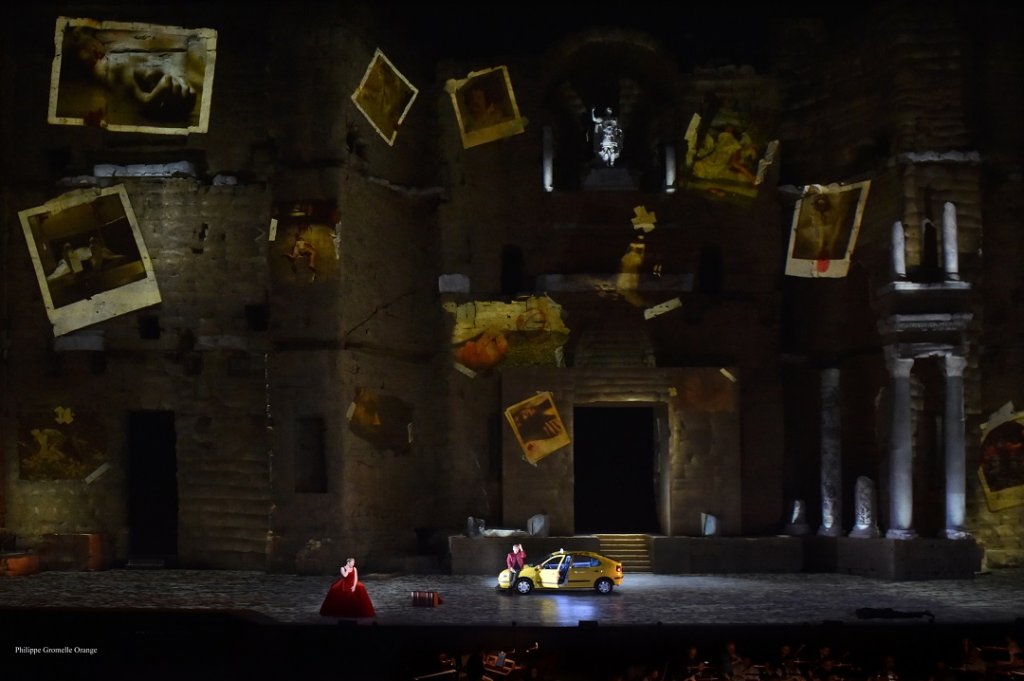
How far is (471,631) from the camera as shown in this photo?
17719mm

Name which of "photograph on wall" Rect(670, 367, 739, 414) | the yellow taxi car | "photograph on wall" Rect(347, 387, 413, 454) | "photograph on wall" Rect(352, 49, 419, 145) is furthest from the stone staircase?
"photograph on wall" Rect(352, 49, 419, 145)

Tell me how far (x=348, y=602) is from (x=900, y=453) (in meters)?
13.2

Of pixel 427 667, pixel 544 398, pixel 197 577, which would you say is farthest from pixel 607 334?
pixel 427 667

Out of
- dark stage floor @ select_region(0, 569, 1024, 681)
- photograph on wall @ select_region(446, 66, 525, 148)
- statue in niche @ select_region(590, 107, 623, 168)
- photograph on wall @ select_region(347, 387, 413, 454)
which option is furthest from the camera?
photograph on wall @ select_region(446, 66, 525, 148)

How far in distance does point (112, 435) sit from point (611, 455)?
44.5 feet

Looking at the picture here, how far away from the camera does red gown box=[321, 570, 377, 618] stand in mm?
19188

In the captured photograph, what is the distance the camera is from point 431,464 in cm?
2886

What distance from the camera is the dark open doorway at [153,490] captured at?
28.8m

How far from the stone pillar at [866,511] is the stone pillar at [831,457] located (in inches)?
39.0

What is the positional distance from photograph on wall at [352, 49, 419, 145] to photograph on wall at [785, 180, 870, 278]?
10389 mm

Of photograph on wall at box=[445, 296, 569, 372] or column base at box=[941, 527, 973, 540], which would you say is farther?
photograph on wall at box=[445, 296, 569, 372]

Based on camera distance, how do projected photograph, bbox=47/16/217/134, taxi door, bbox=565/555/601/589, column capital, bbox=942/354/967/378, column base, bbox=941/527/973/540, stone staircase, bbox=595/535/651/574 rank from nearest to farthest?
1. taxi door, bbox=565/555/601/589
2. column base, bbox=941/527/973/540
3. column capital, bbox=942/354/967/378
4. stone staircase, bbox=595/535/651/574
5. projected photograph, bbox=47/16/217/134

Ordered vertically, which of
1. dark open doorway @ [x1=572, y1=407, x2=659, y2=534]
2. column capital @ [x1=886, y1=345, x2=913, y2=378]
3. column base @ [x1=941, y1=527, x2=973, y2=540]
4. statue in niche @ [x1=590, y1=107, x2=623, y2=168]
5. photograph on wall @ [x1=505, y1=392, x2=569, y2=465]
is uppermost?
statue in niche @ [x1=590, y1=107, x2=623, y2=168]

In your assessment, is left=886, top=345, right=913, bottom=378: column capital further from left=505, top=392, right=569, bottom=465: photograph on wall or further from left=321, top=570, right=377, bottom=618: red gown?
left=321, top=570, right=377, bottom=618: red gown
